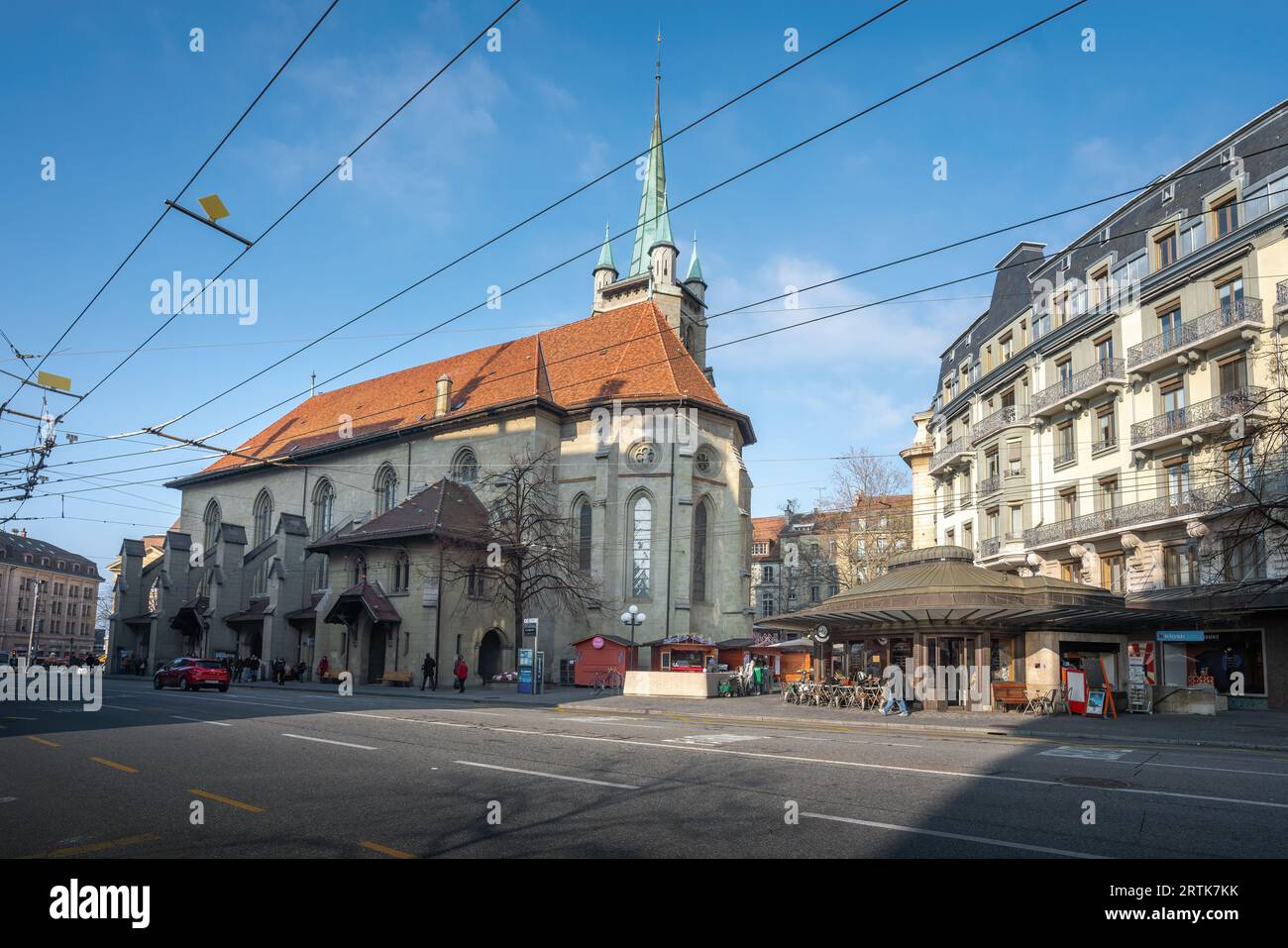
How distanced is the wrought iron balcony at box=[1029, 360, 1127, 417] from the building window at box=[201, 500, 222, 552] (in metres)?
54.3

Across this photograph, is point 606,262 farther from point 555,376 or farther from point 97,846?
point 97,846

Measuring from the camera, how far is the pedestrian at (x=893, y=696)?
24.5 meters

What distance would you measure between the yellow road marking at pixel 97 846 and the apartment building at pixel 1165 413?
23.8 metres

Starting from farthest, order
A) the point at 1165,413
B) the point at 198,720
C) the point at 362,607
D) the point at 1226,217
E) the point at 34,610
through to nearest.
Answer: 1. the point at 34,610
2. the point at 362,607
3. the point at 1165,413
4. the point at 1226,217
5. the point at 198,720

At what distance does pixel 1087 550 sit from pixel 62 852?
34.2 meters

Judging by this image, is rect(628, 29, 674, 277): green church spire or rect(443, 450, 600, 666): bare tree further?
rect(628, 29, 674, 277): green church spire

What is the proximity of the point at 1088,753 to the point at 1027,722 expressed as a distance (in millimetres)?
7478

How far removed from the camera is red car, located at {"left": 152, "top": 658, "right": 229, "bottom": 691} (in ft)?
111

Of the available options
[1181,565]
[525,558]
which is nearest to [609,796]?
[1181,565]

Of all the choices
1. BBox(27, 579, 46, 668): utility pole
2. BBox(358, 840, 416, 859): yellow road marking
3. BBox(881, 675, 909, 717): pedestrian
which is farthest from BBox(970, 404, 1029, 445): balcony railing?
BBox(27, 579, 46, 668): utility pole

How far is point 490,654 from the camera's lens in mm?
44375

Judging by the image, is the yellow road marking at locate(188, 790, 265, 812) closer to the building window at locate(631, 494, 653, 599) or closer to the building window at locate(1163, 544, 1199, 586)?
the building window at locate(1163, 544, 1199, 586)

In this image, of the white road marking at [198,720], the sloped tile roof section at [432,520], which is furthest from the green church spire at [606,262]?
the white road marking at [198,720]
